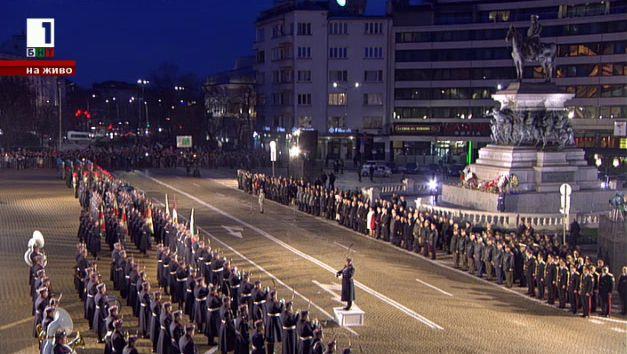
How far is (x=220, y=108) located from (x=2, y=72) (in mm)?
66692

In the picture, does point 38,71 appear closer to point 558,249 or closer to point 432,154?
point 558,249

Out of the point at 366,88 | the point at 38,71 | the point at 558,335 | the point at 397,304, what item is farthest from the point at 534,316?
the point at 366,88

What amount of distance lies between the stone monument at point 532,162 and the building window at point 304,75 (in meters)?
47.0

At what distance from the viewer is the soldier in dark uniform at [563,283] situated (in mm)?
20453

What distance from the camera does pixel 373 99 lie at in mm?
87125

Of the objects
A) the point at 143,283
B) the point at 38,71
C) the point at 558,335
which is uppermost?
the point at 38,71

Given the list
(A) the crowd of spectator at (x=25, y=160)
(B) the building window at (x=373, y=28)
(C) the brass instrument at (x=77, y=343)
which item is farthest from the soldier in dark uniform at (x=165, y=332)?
(B) the building window at (x=373, y=28)

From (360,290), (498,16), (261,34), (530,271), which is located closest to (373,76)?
(261,34)

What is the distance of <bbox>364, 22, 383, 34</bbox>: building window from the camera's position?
282ft

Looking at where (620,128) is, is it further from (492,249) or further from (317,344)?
(317,344)

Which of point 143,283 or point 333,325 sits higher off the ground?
point 143,283

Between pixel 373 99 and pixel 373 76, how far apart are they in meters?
2.61

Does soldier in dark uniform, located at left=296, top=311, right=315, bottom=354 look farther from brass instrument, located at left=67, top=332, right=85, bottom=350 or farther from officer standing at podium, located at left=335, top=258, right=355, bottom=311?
brass instrument, located at left=67, top=332, right=85, bottom=350

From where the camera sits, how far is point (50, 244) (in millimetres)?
28906
